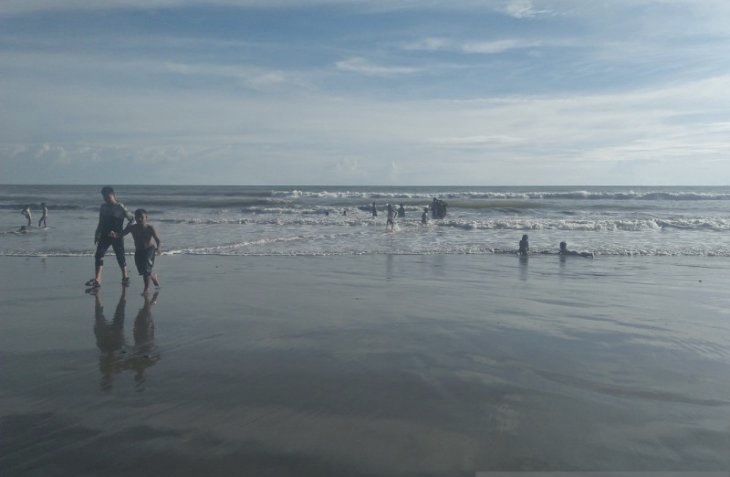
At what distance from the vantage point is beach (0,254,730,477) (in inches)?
167

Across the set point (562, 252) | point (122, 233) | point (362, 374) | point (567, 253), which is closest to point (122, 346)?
point (362, 374)

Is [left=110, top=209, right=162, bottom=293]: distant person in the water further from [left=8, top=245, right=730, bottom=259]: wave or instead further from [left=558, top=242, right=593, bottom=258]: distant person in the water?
[left=558, top=242, right=593, bottom=258]: distant person in the water

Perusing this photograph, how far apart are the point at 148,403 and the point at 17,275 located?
926cm

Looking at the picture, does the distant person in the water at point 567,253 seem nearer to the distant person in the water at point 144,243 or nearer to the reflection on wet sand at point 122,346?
the distant person in the water at point 144,243

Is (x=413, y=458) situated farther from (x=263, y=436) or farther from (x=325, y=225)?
(x=325, y=225)

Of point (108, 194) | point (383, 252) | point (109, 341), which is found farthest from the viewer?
point (383, 252)

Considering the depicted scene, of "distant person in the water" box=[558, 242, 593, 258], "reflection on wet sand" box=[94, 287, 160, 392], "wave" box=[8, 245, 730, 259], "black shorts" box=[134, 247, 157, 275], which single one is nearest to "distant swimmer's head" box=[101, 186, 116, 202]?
"black shorts" box=[134, 247, 157, 275]

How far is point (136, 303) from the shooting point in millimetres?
9617

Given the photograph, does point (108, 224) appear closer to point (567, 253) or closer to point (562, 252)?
point (562, 252)

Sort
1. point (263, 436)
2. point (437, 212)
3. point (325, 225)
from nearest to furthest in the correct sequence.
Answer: point (263, 436) < point (325, 225) < point (437, 212)

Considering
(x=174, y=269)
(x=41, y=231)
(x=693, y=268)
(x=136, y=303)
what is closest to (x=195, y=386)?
(x=136, y=303)

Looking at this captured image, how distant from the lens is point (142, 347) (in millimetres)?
6914

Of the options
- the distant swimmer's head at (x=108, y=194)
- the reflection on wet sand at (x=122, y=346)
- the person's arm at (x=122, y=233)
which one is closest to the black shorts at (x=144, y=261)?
the person's arm at (x=122, y=233)

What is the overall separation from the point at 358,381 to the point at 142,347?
106 inches
